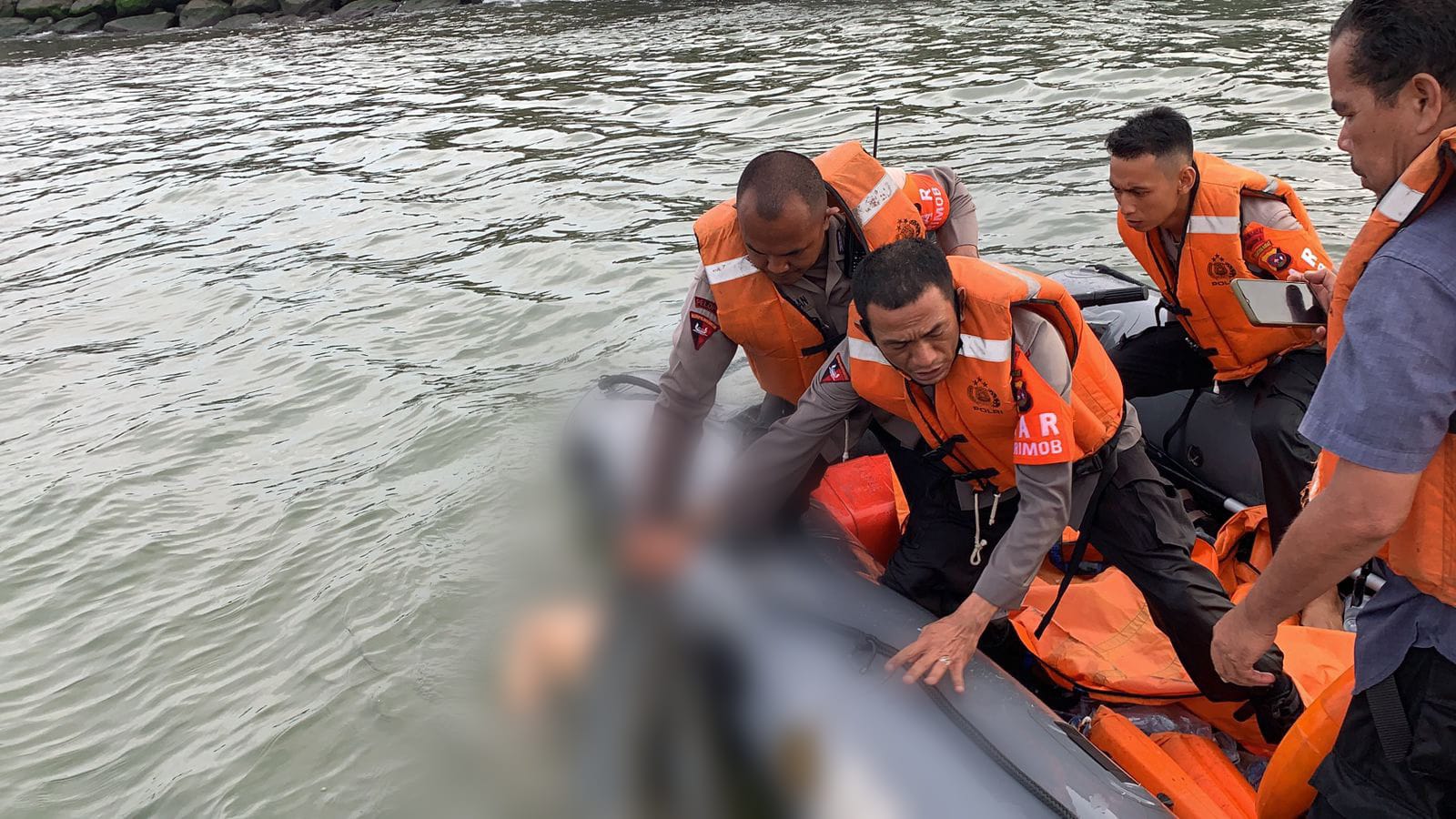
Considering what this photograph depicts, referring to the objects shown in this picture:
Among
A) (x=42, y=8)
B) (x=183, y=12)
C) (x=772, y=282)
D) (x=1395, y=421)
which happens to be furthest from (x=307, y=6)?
(x=1395, y=421)

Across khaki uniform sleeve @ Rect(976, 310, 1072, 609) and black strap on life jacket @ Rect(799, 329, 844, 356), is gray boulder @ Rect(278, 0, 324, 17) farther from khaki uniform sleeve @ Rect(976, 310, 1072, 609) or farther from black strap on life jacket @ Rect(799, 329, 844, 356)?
khaki uniform sleeve @ Rect(976, 310, 1072, 609)

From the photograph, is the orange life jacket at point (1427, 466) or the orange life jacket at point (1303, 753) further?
the orange life jacket at point (1303, 753)

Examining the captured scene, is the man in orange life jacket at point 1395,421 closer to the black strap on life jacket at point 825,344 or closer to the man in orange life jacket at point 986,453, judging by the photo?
the man in orange life jacket at point 986,453

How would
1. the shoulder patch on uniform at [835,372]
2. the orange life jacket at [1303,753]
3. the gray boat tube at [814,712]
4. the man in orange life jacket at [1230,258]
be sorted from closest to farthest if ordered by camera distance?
the orange life jacket at [1303,753], the gray boat tube at [814,712], the shoulder patch on uniform at [835,372], the man in orange life jacket at [1230,258]

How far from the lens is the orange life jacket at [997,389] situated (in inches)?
96.8

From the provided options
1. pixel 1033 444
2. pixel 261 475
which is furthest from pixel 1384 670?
pixel 261 475

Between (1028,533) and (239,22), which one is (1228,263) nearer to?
(1028,533)

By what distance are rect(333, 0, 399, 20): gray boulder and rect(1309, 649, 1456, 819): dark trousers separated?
2074 centimetres

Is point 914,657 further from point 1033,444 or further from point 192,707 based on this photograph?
point 192,707

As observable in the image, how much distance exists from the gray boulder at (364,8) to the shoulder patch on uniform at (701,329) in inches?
741

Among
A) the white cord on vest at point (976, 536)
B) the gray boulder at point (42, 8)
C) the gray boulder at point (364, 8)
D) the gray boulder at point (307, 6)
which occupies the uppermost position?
the gray boulder at point (42, 8)

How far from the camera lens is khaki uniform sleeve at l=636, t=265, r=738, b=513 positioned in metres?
3.17

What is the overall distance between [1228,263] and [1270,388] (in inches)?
15.4

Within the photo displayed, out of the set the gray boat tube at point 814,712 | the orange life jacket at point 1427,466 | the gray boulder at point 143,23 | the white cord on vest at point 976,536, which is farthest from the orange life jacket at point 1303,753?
the gray boulder at point 143,23
